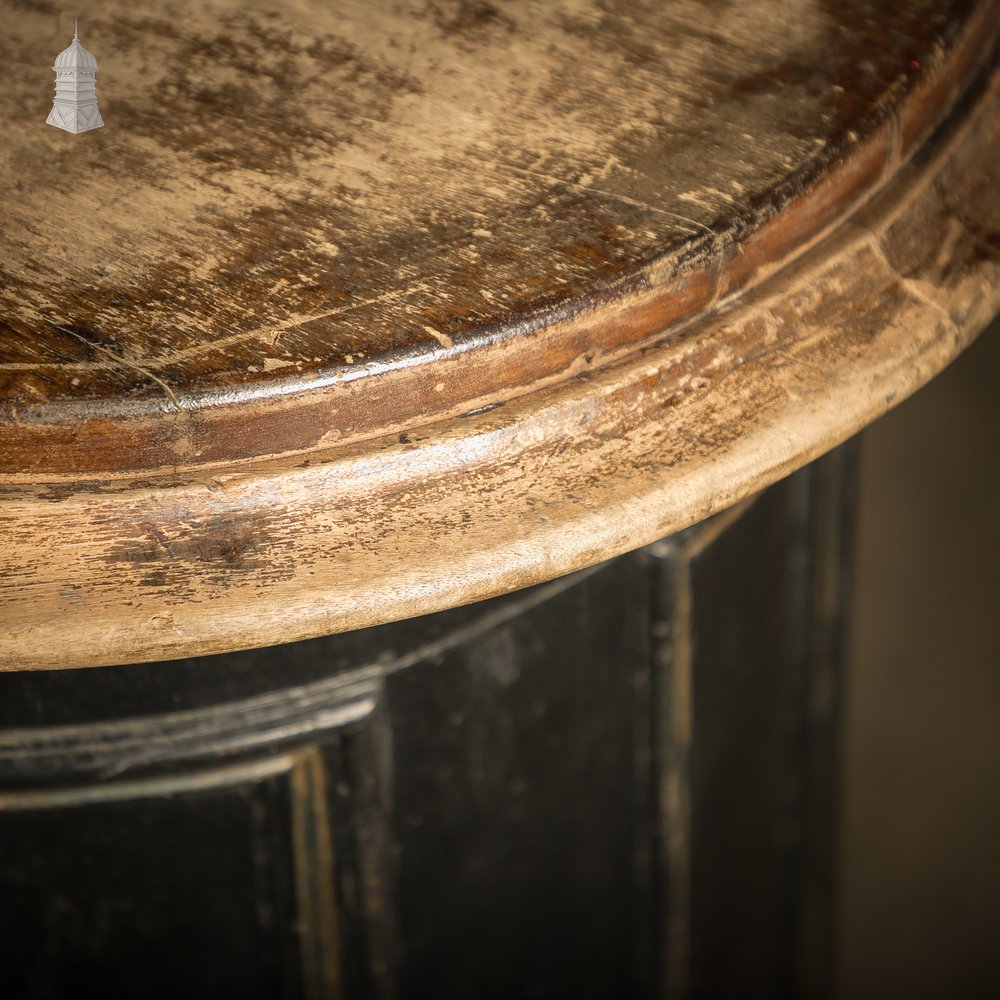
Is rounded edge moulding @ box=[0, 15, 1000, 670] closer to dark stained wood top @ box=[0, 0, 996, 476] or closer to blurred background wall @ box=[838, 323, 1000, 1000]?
dark stained wood top @ box=[0, 0, 996, 476]

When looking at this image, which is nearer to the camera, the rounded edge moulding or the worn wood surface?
the rounded edge moulding

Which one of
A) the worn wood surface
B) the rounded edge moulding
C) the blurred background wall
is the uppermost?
the rounded edge moulding

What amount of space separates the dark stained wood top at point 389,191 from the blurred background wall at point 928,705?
1207 mm

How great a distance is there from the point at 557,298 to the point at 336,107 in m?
0.21

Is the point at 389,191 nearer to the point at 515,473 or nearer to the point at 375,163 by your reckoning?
the point at 375,163

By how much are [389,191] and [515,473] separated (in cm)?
17

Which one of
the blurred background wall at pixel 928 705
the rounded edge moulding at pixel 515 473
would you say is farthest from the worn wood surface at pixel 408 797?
the blurred background wall at pixel 928 705

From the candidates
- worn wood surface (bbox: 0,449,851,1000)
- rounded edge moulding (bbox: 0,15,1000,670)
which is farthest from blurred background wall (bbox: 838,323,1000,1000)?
rounded edge moulding (bbox: 0,15,1000,670)

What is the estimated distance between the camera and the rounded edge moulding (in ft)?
2.15

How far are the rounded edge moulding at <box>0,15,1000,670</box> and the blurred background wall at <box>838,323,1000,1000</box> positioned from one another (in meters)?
1.20

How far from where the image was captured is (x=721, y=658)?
1.05m

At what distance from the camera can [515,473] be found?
695mm

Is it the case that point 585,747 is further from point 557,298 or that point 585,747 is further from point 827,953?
point 827,953

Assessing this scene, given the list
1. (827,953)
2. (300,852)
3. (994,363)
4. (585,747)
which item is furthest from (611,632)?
(994,363)
